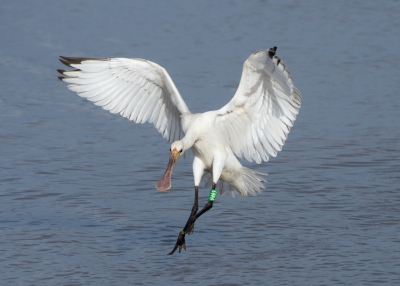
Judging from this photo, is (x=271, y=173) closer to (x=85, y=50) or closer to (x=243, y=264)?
(x=243, y=264)

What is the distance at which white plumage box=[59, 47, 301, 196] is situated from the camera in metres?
8.85

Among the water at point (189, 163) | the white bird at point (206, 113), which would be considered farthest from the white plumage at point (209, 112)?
the water at point (189, 163)

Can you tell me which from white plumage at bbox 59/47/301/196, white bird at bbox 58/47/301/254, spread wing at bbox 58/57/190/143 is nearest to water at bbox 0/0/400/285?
white bird at bbox 58/47/301/254

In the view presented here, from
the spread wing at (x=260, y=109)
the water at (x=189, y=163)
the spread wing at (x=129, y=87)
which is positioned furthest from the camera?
the spread wing at (x=129, y=87)

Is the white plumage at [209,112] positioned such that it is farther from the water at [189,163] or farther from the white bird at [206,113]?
the water at [189,163]

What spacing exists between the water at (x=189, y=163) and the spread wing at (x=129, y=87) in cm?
121

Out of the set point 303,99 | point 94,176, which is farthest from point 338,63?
point 94,176

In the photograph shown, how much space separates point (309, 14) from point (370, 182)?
9177 millimetres

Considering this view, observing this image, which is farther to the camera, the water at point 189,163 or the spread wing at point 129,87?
the spread wing at point 129,87

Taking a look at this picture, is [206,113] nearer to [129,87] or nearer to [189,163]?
[129,87]

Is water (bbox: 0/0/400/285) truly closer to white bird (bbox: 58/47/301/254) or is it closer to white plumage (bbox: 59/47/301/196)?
white bird (bbox: 58/47/301/254)

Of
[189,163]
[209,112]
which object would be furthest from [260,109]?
[189,163]

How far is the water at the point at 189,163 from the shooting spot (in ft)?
28.2

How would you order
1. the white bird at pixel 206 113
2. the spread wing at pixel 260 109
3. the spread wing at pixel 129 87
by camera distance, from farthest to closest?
Answer: 1. the spread wing at pixel 129 87
2. the white bird at pixel 206 113
3. the spread wing at pixel 260 109
